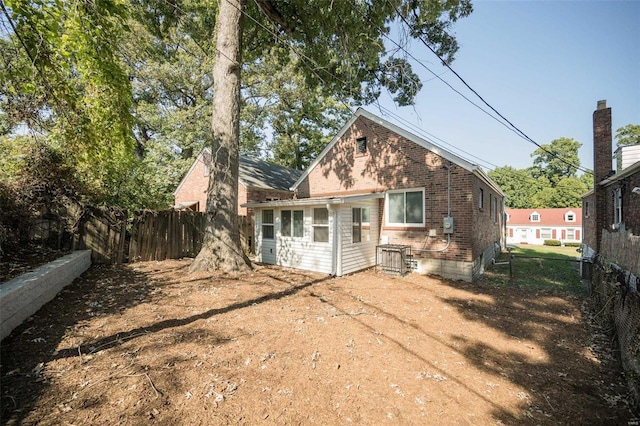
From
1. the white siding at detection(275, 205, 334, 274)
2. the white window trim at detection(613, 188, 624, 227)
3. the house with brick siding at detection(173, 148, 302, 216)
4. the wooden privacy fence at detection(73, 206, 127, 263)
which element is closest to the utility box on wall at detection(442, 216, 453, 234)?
the white siding at detection(275, 205, 334, 274)

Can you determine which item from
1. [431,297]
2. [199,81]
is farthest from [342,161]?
[199,81]

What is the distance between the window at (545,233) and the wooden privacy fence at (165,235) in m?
45.0

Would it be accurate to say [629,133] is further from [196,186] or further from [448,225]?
[196,186]

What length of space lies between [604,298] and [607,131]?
8.21 metres

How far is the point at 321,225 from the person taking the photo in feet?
32.4

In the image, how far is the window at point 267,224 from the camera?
11719 mm

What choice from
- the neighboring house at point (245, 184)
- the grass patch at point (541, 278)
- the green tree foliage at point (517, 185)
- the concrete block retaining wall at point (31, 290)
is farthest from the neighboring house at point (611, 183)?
the green tree foliage at point (517, 185)

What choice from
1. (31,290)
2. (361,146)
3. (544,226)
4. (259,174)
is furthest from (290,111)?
(544,226)

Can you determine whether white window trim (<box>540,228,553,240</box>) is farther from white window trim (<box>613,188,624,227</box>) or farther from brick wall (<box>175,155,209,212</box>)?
brick wall (<box>175,155,209,212</box>)

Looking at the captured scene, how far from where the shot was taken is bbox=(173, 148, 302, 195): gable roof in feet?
57.1

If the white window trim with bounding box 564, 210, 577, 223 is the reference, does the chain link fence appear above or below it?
below

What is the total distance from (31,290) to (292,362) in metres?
4.48

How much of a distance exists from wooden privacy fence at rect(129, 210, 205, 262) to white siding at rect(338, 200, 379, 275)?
21.0 feet

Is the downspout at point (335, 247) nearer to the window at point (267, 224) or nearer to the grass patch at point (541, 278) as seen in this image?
the window at point (267, 224)
